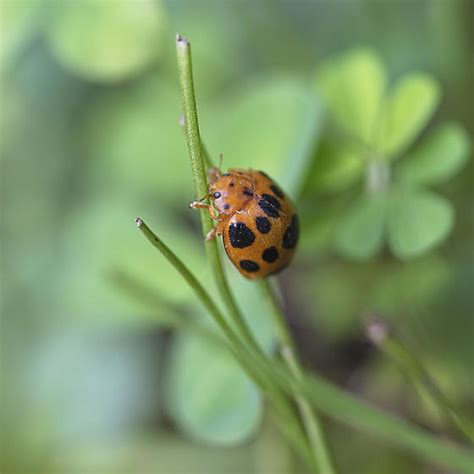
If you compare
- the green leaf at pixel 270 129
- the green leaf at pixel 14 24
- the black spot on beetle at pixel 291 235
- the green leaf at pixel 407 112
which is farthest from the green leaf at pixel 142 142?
the black spot on beetle at pixel 291 235

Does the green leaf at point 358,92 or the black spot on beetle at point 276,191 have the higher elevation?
the black spot on beetle at point 276,191

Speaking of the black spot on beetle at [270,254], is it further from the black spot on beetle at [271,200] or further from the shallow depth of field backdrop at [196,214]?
the shallow depth of field backdrop at [196,214]

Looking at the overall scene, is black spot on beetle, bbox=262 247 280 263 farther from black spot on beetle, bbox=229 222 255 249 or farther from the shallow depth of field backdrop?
the shallow depth of field backdrop

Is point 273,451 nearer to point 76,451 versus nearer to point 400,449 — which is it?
point 400,449

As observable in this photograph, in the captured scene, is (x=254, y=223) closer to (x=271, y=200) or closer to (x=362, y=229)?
(x=271, y=200)

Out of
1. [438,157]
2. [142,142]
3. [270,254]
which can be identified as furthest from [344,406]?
[142,142]
